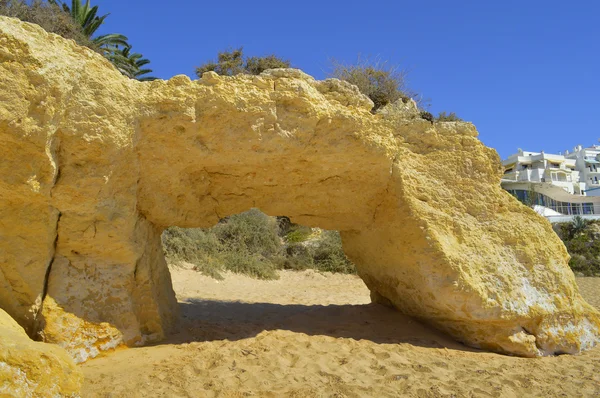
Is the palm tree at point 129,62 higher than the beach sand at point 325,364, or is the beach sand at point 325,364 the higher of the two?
the palm tree at point 129,62

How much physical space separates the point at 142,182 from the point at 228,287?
684 centimetres

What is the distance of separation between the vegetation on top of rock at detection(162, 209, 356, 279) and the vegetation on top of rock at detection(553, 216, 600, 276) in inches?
463

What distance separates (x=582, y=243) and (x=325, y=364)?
22.2 meters

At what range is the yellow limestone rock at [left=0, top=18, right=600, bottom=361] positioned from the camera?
12.7 ft

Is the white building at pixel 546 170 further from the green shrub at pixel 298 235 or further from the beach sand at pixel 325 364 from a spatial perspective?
the beach sand at pixel 325 364

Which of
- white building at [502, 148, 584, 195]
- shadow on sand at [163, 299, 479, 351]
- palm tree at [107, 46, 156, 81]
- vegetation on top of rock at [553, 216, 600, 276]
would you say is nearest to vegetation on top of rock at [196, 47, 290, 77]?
palm tree at [107, 46, 156, 81]

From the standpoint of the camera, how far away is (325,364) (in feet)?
13.8

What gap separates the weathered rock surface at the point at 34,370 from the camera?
2.61 meters

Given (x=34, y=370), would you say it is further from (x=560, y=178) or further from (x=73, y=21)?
(x=560, y=178)

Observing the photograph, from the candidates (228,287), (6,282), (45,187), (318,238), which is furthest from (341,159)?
(318,238)

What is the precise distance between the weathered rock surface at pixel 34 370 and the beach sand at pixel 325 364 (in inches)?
21.0

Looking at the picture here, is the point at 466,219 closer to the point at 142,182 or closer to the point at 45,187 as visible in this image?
the point at 142,182

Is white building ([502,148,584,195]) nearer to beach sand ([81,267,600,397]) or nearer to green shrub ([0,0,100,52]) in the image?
green shrub ([0,0,100,52])

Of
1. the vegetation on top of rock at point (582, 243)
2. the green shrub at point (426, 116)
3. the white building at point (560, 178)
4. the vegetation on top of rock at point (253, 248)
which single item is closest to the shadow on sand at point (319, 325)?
the green shrub at point (426, 116)
